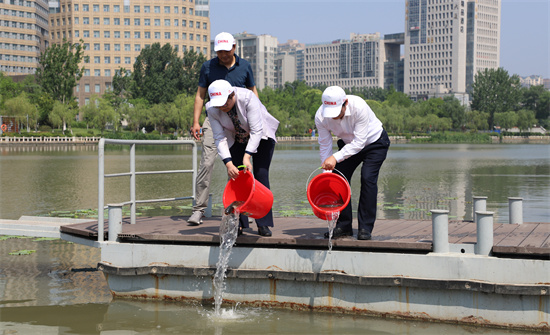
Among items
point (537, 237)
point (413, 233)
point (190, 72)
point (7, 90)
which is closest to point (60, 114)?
point (7, 90)

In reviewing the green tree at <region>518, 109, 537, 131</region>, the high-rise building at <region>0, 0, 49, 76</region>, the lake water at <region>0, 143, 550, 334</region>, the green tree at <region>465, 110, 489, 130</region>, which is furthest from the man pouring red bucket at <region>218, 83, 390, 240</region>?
the green tree at <region>518, 109, 537, 131</region>

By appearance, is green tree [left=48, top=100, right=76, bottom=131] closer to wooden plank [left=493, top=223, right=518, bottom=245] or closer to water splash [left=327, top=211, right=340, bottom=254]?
wooden plank [left=493, top=223, right=518, bottom=245]

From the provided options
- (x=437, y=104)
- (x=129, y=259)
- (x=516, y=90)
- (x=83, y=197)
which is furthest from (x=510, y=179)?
(x=516, y=90)

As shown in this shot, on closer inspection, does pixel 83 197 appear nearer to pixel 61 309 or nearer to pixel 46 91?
pixel 61 309

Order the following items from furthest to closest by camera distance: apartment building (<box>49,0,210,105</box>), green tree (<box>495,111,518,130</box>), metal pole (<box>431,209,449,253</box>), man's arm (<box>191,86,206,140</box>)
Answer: green tree (<box>495,111,518,130</box>), apartment building (<box>49,0,210,105</box>), man's arm (<box>191,86,206,140</box>), metal pole (<box>431,209,449,253</box>)

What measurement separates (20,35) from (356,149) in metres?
149

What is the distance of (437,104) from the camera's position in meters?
149

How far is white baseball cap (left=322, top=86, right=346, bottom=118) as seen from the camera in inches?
247

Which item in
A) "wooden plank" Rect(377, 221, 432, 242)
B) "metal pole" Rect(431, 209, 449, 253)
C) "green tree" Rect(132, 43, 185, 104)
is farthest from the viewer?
"green tree" Rect(132, 43, 185, 104)

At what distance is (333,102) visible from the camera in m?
6.31

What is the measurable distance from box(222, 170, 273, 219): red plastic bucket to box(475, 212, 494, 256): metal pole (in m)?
2.16

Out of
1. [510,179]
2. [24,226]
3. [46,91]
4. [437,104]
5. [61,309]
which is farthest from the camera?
[437,104]

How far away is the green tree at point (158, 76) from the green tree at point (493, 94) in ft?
285

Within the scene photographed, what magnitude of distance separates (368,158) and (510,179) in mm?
21844
